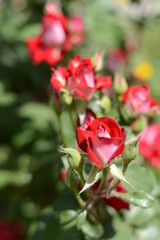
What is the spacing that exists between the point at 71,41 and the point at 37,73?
11.8 inches

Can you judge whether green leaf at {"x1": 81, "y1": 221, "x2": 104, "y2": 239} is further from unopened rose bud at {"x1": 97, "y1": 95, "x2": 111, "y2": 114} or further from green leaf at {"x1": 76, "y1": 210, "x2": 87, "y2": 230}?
unopened rose bud at {"x1": 97, "y1": 95, "x2": 111, "y2": 114}

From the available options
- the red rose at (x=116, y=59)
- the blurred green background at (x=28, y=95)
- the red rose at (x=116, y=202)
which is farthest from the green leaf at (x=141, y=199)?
the red rose at (x=116, y=59)

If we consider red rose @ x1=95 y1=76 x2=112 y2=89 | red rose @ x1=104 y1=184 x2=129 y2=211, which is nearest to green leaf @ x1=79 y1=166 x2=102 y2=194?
red rose @ x1=104 y1=184 x2=129 y2=211

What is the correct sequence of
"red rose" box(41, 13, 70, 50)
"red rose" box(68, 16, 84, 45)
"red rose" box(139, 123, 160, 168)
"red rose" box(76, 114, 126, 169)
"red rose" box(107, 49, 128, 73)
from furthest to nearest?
"red rose" box(107, 49, 128, 73) → "red rose" box(68, 16, 84, 45) → "red rose" box(41, 13, 70, 50) → "red rose" box(139, 123, 160, 168) → "red rose" box(76, 114, 126, 169)

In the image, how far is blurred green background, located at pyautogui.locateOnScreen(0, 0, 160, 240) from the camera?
1.92 m

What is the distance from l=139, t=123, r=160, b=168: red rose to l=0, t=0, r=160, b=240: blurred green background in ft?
1.34

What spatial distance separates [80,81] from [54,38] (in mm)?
711

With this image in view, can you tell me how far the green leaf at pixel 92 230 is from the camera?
1.04m

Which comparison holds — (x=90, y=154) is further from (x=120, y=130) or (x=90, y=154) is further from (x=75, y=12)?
(x=75, y=12)

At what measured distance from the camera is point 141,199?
36.2 inches

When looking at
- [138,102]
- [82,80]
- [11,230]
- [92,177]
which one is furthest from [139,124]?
[11,230]

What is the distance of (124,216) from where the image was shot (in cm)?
119

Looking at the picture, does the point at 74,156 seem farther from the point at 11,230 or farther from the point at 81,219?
the point at 11,230

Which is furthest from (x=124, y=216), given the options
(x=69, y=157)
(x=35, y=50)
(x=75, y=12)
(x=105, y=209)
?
(x=75, y=12)
